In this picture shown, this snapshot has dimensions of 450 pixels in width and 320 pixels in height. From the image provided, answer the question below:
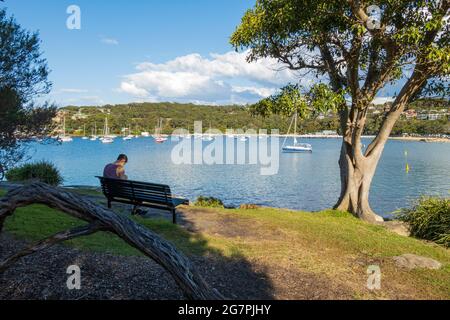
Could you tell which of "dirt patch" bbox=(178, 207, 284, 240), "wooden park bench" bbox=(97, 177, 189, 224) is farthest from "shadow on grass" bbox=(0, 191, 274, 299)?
"wooden park bench" bbox=(97, 177, 189, 224)

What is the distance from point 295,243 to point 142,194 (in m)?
4.00

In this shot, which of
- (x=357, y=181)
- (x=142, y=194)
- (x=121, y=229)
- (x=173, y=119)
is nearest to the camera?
(x=121, y=229)

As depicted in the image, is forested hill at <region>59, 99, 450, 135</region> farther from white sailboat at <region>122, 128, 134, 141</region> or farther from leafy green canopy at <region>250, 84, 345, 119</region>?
leafy green canopy at <region>250, 84, 345, 119</region>

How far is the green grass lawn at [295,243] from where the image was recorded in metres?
5.95

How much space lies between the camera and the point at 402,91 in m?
11.2

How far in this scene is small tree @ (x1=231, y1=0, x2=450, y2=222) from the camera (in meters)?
9.38

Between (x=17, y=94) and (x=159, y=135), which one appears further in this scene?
(x=159, y=135)

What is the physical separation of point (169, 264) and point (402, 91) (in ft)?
35.4

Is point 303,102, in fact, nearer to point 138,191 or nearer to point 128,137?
point 138,191

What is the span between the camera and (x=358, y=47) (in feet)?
34.0

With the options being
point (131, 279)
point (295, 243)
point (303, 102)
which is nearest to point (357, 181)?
point (303, 102)

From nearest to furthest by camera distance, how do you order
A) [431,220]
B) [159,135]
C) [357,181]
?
[431,220], [357,181], [159,135]

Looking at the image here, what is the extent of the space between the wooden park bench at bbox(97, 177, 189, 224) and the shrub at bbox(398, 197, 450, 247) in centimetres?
678
